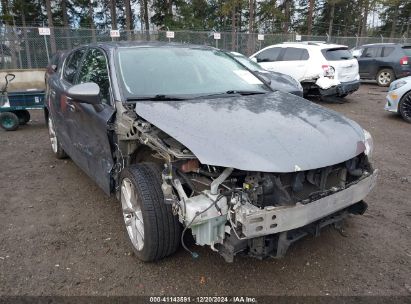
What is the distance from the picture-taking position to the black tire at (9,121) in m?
7.50

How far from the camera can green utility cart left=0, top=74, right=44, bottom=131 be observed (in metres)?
7.40

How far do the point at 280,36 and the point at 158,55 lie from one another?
20.4m

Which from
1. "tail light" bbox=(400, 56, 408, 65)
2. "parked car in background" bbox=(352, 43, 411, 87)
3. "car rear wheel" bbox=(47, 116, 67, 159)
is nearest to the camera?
"car rear wheel" bbox=(47, 116, 67, 159)

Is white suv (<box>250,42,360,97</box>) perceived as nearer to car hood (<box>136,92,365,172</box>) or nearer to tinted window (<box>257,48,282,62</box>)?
tinted window (<box>257,48,282,62</box>)

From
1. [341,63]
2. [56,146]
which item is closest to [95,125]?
[56,146]

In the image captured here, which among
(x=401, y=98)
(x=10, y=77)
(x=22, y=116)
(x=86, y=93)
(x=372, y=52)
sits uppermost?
(x=86, y=93)

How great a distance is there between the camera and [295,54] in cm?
1094

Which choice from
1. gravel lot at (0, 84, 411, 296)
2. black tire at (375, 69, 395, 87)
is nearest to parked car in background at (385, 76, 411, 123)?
gravel lot at (0, 84, 411, 296)

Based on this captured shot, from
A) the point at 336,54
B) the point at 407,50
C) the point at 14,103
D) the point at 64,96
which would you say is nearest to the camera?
the point at 64,96

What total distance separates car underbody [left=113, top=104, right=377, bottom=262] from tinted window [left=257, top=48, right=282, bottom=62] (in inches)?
366

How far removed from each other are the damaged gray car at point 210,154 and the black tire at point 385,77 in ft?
40.4

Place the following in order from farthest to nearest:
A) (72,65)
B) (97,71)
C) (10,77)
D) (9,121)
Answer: (10,77) < (9,121) < (72,65) < (97,71)

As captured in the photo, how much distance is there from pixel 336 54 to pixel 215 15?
35.8 meters

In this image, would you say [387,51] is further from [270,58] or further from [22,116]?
[22,116]
